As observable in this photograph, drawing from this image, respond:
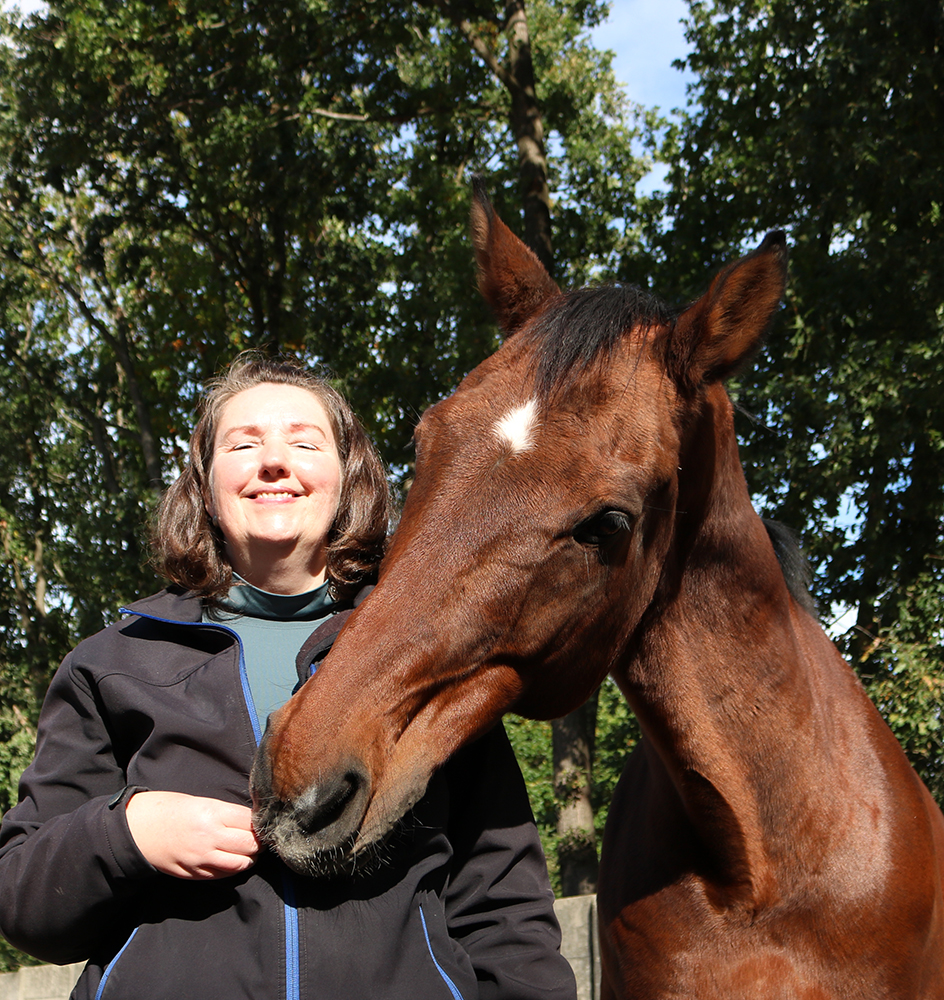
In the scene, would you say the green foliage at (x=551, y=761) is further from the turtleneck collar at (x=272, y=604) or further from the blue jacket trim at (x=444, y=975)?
the blue jacket trim at (x=444, y=975)

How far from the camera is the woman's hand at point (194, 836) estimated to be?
1610 millimetres

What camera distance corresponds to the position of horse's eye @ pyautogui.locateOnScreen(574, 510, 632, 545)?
6.34 feet

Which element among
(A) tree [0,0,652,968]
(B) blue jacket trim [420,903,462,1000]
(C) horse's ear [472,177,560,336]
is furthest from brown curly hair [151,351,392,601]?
(A) tree [0,0,652,968]

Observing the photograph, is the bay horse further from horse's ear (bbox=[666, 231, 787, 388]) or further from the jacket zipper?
the jacket zipper

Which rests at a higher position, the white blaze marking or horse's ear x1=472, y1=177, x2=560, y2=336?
horse's ear x1=472, y1=177, x2=560, y2=336

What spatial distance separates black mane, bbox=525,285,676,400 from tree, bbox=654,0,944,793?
20.9ft

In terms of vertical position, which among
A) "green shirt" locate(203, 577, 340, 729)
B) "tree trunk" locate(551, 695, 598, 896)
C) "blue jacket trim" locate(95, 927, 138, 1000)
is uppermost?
"green shirt" locate(203, 577, 340, 729)

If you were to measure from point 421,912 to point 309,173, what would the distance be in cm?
1239

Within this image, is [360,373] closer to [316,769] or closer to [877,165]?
[877,165]

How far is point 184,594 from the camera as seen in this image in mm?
2094

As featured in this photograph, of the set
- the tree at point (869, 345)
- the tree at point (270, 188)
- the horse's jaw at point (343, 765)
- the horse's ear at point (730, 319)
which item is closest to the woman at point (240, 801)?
the horse's jaw at point (343, 765)

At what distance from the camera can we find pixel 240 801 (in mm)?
1792

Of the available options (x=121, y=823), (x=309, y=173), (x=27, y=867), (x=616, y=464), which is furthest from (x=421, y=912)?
(x=309, y=173)

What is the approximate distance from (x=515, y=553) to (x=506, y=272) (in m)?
1.15
